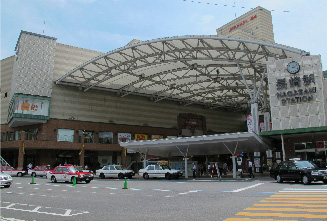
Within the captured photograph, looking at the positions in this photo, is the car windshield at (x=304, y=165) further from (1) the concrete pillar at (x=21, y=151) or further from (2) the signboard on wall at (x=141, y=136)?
(2) the signboard on wall at (x=141, y=136)

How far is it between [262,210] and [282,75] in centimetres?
2426

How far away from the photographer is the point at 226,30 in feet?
584

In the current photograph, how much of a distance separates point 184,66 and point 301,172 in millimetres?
26186

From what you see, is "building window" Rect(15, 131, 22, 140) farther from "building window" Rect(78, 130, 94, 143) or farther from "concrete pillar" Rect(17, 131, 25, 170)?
"building window" Rect(78, 130, 94, 143)

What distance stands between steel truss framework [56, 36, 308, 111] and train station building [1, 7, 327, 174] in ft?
0.47

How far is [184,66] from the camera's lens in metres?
42.6

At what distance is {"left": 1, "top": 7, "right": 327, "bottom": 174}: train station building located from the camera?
97.8 feet

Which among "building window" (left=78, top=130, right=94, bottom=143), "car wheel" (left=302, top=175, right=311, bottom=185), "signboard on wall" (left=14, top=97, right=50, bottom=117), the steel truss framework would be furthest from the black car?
"signboard on wall" (left=14, top=97, right=50, bottom=117)

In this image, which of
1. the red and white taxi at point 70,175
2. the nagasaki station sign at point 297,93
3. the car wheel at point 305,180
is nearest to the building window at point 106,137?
the red and white taxi at point 70,175

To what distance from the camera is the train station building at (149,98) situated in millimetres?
29812

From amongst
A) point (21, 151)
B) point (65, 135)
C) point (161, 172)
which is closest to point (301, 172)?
point (161, 172)

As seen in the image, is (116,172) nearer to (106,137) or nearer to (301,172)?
(301,172)

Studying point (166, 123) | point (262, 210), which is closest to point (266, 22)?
point (166, 123)

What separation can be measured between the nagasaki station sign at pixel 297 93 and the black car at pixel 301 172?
975cm
